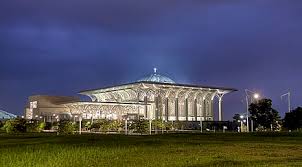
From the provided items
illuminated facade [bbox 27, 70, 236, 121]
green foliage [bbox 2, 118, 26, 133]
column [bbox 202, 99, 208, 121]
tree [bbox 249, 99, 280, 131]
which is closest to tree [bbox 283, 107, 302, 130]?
tree [bbox 249, 99, 280, 131]

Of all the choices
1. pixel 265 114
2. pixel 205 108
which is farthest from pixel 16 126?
pixel 205 108

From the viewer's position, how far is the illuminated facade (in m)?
120

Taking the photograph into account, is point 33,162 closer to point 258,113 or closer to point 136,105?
point 258,113

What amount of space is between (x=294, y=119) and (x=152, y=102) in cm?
7179

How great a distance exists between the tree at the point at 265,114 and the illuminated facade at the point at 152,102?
5176 centimetres

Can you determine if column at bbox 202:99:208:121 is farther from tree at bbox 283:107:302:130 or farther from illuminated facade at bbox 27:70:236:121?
tree at bbox 283:107:302:130

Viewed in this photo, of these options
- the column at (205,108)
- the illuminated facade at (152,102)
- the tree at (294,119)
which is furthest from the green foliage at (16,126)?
the column at (205,108)

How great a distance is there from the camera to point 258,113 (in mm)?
63375

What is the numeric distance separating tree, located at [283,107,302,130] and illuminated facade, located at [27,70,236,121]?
192 feet

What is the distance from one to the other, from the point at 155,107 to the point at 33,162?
111 meters

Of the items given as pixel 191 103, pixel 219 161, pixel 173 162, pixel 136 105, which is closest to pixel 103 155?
pixel 173 162

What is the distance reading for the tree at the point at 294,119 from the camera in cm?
5581

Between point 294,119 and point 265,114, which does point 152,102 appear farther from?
Answer: point 294,119

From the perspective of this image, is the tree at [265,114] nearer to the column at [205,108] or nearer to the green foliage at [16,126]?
the green foliage at [16,126]
